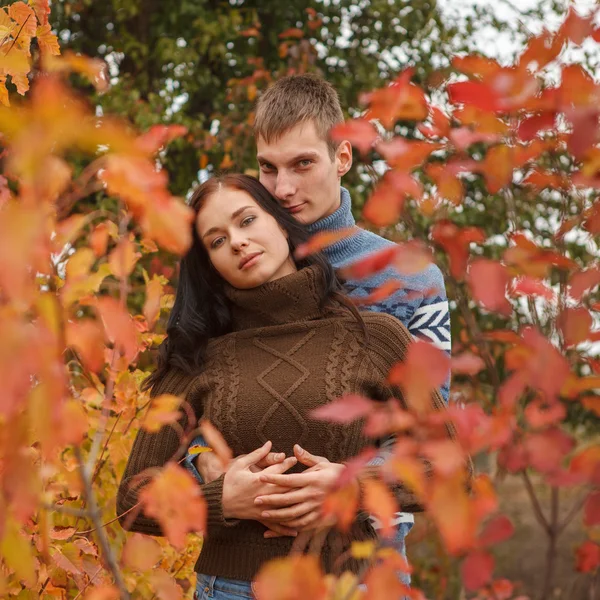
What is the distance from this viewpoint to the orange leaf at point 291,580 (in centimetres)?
91

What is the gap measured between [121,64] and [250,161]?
1.45 meters

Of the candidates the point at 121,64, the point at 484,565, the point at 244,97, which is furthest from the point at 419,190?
the point at 121,64

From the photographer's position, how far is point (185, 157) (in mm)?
6133

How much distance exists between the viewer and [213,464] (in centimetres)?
201

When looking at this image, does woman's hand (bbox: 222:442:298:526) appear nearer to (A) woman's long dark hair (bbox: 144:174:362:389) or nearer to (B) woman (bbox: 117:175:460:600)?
(B) woman (bbox: 117:175:460:600)

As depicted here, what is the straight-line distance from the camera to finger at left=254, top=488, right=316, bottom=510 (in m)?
1.75

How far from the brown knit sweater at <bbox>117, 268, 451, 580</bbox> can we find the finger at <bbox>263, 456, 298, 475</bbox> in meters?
0.09

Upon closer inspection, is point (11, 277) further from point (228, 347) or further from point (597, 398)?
point (228, 347)

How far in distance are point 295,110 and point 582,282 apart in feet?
4.87

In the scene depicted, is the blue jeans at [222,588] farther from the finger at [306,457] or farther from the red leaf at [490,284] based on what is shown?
the red leaf at [490,284]

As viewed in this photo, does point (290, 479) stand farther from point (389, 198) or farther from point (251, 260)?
point (389, 198)

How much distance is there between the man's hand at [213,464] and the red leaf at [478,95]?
40.8 inches

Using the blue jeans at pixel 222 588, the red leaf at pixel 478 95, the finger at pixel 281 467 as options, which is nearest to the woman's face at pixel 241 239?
the finger at pixel 281 467

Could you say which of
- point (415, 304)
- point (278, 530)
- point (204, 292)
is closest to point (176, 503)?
point (278, 530)
